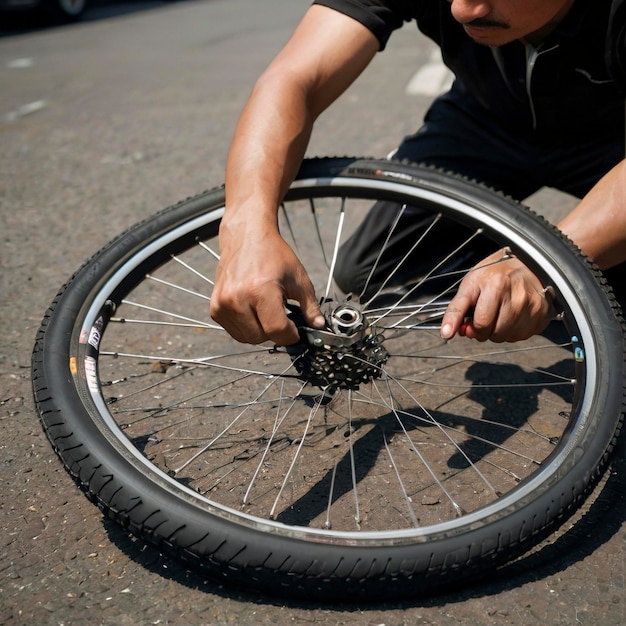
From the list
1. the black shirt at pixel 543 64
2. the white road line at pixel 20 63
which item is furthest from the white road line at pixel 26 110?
the black shirt at pixel 543 64

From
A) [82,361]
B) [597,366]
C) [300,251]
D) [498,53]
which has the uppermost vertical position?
[498,53]

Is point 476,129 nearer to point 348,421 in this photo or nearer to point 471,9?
point 471,9

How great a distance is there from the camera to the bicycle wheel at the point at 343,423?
1.88 m

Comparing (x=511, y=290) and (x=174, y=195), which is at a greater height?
(x=511, y=290)

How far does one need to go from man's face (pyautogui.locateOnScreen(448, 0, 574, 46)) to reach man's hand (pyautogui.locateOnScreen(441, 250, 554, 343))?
0.65 m

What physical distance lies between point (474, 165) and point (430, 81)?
3.80m

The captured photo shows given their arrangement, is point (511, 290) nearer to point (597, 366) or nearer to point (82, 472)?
point (597, 366)

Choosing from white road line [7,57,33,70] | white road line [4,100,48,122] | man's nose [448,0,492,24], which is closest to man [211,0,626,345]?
man's nose [448,0,492,24]

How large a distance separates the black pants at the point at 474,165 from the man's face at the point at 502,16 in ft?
2.19

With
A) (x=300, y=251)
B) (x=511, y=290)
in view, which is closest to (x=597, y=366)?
(x=511, y=290)

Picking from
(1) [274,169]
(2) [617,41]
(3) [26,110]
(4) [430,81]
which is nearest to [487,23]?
(2) [617,41]

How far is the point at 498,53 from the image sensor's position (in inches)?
111

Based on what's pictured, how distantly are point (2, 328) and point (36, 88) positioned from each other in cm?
474

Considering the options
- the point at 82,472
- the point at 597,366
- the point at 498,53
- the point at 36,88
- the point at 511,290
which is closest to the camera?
the point at 82,472
